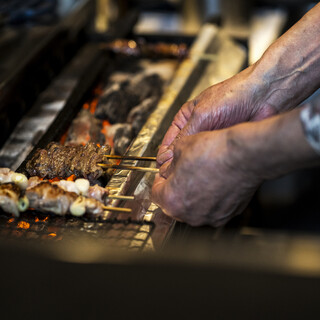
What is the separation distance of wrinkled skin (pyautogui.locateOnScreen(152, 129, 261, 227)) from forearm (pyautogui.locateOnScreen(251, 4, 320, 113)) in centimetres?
82

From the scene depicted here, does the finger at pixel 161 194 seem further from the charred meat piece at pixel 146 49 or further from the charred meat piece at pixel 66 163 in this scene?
the charred meat piece at pixel 146 49

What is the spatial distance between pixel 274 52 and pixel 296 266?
2089 mm

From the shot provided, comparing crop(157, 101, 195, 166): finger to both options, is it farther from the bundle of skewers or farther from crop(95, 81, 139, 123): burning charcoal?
crop(95, 81, 139, 123): burning charcoal

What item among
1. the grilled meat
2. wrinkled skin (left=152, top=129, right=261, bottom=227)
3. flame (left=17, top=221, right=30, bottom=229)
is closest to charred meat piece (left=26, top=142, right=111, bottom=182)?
the grilled meat

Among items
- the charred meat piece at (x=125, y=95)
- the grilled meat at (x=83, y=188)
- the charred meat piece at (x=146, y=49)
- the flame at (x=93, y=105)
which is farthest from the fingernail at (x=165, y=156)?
the charred meat piece at (x=146, y=49)

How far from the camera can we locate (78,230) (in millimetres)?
2662

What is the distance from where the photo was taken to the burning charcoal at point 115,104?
400 cm

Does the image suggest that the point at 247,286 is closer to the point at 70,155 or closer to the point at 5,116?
the point at 70,155

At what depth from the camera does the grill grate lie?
255cm

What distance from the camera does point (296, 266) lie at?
52.6 inches

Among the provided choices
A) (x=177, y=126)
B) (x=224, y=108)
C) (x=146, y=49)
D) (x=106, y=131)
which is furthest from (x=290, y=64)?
(x=146, y=49)

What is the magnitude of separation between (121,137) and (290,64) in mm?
1281

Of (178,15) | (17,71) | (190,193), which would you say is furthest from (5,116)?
(178,15)

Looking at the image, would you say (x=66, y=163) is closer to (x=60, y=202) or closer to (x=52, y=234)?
(x=60, y=202)
